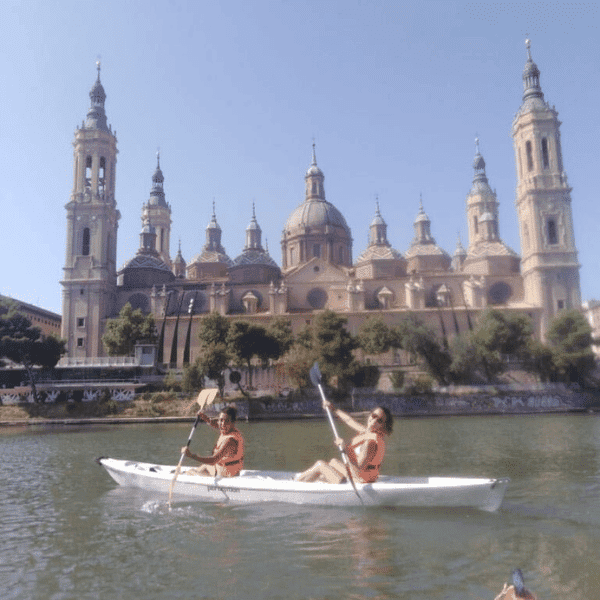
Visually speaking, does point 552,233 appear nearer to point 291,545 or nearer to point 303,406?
point 303,406

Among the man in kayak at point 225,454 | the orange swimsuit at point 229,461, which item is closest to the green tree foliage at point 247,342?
the man in kayak at point 225,454

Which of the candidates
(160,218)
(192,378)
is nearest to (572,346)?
(192,378)

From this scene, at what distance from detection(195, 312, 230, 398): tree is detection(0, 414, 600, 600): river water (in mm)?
27801

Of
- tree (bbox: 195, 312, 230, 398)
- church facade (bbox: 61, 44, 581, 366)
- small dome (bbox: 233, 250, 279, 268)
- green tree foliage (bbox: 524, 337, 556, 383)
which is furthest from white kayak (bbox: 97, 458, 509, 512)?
small dome (bbox: 233, 250, 279, 268)

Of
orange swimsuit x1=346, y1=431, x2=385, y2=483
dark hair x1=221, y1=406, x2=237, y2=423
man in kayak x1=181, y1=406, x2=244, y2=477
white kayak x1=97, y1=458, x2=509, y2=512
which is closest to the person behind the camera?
white kayak x1=97, y1=458, x2=509, y2=512

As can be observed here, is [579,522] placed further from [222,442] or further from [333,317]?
[333,317]

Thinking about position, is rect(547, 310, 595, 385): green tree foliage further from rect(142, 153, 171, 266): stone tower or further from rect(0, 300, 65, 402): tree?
rect(142, 153, 171, 266): stone tower

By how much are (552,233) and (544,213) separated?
7.50ft

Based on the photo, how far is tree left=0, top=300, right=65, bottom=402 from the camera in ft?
145

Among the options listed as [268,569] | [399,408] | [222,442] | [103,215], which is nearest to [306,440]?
[222,442]

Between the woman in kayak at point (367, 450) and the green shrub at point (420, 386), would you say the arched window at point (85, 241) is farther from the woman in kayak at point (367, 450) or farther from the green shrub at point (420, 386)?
the woman in kayak at point (367, 450)

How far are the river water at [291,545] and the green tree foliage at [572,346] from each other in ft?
→ 112

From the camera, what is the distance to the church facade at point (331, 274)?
59.8m

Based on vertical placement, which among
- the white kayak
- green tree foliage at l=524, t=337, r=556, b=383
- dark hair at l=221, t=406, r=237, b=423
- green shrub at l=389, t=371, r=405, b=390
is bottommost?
the white kayak
